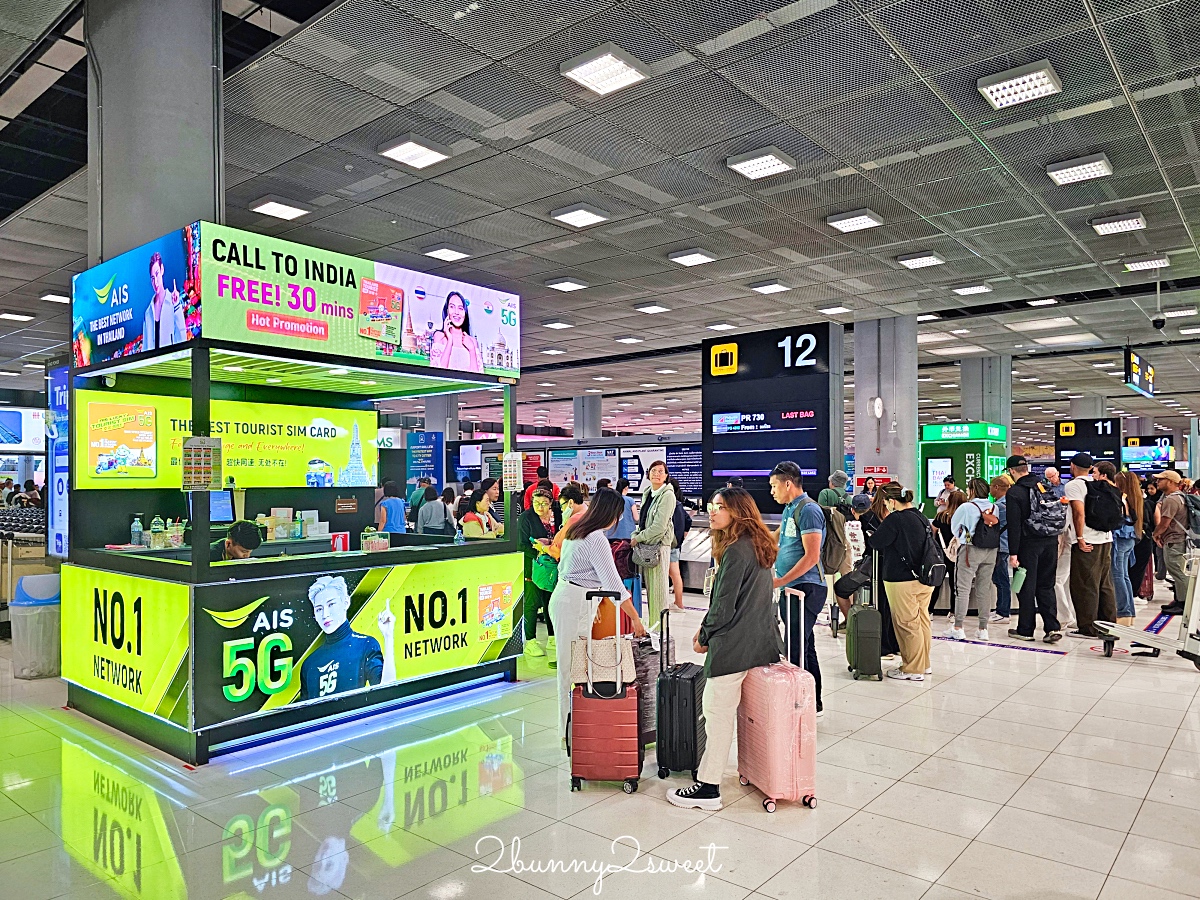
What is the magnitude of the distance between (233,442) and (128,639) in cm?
264

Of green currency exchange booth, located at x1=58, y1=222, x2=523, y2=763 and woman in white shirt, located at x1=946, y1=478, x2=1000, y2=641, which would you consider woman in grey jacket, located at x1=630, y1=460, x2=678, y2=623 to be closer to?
green currency exchange booth, located at x1=58, y1=222, x2=523, y2=763

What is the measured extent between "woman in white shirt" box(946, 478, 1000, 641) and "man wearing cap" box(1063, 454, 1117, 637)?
64cm

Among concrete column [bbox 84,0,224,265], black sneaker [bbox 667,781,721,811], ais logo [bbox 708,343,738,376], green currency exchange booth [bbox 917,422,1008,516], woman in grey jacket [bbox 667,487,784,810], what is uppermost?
concrete column [bbox 84,0,224,265]

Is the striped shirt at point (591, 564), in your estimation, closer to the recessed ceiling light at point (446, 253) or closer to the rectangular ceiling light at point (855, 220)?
the rectangular ceiling light at point (855, 220)

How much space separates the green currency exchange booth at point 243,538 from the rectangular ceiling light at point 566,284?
3.97 meters

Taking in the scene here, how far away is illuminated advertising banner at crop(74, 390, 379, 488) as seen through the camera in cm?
591

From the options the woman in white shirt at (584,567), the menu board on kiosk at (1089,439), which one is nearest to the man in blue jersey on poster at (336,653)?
the woman in white shirt at (584,567)

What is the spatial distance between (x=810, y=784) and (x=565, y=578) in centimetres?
150

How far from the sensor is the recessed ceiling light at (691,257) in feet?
29.6

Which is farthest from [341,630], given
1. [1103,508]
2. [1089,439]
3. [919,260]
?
[1089,439]

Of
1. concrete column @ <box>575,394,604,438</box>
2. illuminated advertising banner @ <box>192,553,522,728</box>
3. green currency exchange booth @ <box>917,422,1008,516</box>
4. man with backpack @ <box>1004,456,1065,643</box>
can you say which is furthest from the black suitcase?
concrete column @ <box>575,394,604,438</box>

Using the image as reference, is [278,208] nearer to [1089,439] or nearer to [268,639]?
[268,639]

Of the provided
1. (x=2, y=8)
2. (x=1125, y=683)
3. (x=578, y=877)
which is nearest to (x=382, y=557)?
(x=578, y=877)

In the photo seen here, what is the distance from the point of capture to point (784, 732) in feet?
11.6
